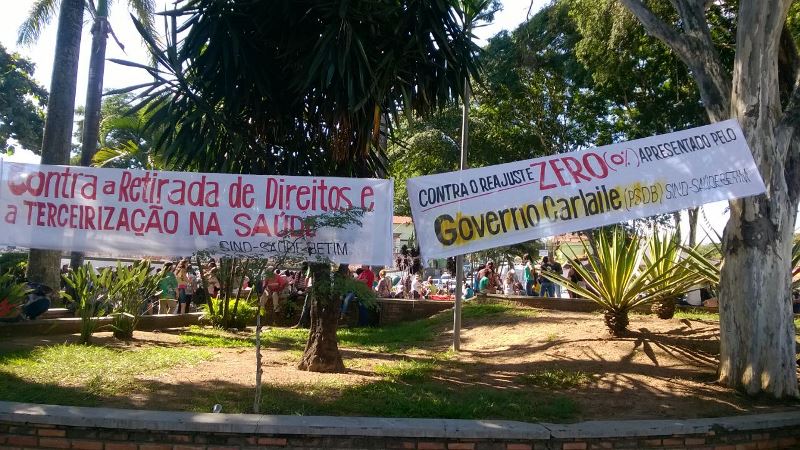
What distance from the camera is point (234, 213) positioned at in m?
6.61

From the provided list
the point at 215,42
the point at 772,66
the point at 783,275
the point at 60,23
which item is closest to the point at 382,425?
the point at 783,275

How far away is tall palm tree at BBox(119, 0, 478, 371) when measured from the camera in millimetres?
7383

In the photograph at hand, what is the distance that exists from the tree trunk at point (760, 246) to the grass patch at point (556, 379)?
1.47 m

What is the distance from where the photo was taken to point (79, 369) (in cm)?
721

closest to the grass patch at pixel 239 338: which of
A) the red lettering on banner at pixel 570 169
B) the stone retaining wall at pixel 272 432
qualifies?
the stone retaining wall at pixel 272 432

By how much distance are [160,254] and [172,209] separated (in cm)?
48

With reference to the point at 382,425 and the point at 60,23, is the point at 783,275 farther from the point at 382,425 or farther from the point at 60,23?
the point at 60,23

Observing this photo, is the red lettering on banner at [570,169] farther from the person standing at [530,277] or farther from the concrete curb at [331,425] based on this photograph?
the person standing at [530,277]

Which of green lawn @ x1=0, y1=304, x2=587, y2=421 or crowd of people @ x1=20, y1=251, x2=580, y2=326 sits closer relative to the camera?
green lawn @ x1=0, y1=304, x2=587, y2=421

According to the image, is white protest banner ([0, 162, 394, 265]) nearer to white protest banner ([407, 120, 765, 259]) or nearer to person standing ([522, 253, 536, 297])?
white protest banner ([407, 120, 765, 259])

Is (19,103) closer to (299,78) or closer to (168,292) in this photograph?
(168,292)

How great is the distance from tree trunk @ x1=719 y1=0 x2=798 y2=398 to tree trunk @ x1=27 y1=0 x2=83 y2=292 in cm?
1215

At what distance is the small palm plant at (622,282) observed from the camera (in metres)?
8.59

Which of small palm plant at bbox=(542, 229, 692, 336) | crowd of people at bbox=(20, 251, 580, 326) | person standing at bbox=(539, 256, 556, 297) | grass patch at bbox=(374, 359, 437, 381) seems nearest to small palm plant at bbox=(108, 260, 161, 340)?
crowd of people at bbox=(20, 251, 580, 326)
